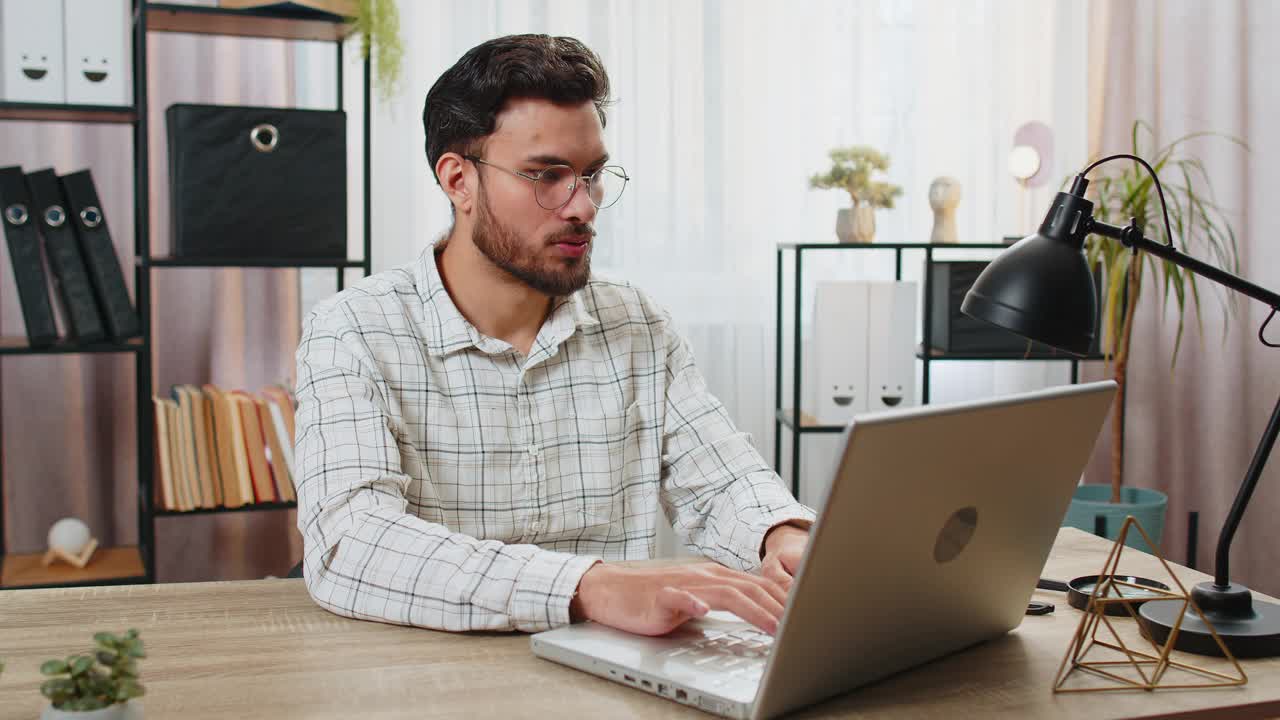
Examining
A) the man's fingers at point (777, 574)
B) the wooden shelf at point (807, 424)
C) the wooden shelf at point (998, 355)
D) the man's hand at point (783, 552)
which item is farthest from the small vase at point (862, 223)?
the man's fingers at point (777, 574)

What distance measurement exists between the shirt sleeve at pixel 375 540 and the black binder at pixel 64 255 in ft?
3.56

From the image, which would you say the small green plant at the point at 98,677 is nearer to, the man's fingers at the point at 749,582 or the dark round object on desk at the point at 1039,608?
the man's fingers at the point at 749,582

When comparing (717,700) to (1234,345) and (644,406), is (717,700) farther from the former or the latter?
(1234,345)

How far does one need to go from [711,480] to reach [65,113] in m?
1.70

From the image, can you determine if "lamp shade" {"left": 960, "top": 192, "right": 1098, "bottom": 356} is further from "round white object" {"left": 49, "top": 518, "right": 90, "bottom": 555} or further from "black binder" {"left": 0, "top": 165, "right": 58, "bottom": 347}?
"round white object" {"left": 49, "top": 518, "right": 90, "bottom": 555}

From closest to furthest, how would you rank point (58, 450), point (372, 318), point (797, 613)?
1. point (797, 613)
2. point (372, 318)
3. point (58, 450)

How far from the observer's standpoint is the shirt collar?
158cm

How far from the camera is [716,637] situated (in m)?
1.02

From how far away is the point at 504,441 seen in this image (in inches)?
62.1

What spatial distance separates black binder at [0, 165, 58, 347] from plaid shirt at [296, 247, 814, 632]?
1.10m

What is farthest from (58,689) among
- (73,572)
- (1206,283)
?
(1206,283)

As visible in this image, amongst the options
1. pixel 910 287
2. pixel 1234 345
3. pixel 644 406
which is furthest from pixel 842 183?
pixel 644 406

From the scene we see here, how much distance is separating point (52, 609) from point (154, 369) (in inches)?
71.4

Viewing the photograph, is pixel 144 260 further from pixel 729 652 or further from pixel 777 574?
pixel 729 652
